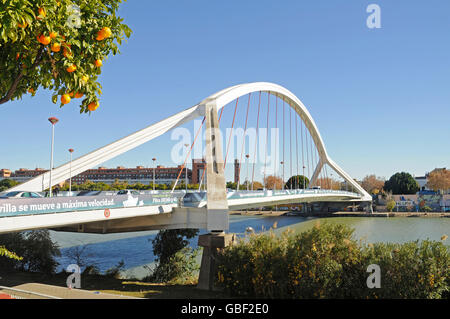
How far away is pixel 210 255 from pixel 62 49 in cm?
937

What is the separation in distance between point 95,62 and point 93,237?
89.3ft

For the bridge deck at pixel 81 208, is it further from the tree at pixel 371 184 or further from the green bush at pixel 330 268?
the tree at pixel 371 184

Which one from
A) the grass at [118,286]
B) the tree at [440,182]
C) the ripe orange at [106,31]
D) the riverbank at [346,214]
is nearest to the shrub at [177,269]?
the grass at [118,286]

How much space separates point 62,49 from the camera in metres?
5.42

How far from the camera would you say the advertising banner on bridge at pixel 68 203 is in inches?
338

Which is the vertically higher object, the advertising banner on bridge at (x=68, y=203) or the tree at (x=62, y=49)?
the tree at (x=62, y=49)

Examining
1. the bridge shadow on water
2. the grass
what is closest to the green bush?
the grass

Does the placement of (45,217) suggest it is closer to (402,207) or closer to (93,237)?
(93,237)

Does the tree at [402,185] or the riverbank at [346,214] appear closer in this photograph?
the riverbank at [346,214]

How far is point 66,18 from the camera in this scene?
17.1 feet

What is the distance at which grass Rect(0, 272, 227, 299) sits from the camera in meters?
11.7

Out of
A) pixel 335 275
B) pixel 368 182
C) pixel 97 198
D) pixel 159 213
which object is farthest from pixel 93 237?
pixel 368 182

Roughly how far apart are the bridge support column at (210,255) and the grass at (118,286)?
32cm
